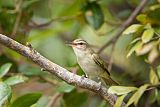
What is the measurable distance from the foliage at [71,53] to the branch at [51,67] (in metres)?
0.09

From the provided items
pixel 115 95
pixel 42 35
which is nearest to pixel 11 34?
→ pixel 42 35

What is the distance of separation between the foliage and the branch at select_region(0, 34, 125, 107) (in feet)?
0.29

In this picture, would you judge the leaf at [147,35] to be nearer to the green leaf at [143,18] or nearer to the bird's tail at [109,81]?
the green leaf at [143,18]

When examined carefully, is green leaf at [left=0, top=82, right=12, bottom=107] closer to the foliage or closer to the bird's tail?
the foliage

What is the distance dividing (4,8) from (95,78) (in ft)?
2.09

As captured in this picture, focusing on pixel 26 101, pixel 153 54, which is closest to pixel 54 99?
pixel 26 101

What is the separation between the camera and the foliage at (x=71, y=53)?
2.28 metres

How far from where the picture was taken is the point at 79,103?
279 centimetres

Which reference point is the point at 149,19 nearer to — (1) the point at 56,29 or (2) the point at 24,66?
(2) the point at 24,66

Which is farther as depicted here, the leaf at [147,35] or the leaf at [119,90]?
the leaf at [147,35]

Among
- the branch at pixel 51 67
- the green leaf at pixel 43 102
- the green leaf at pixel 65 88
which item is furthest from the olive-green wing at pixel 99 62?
the branch at pixel 51 67

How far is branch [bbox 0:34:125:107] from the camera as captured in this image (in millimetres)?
1931

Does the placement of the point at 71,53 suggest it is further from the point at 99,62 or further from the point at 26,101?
the point at 26,101

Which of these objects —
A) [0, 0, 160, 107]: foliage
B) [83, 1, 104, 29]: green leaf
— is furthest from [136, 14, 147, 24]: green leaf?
[83, 1, 104, 29]: green leaf
